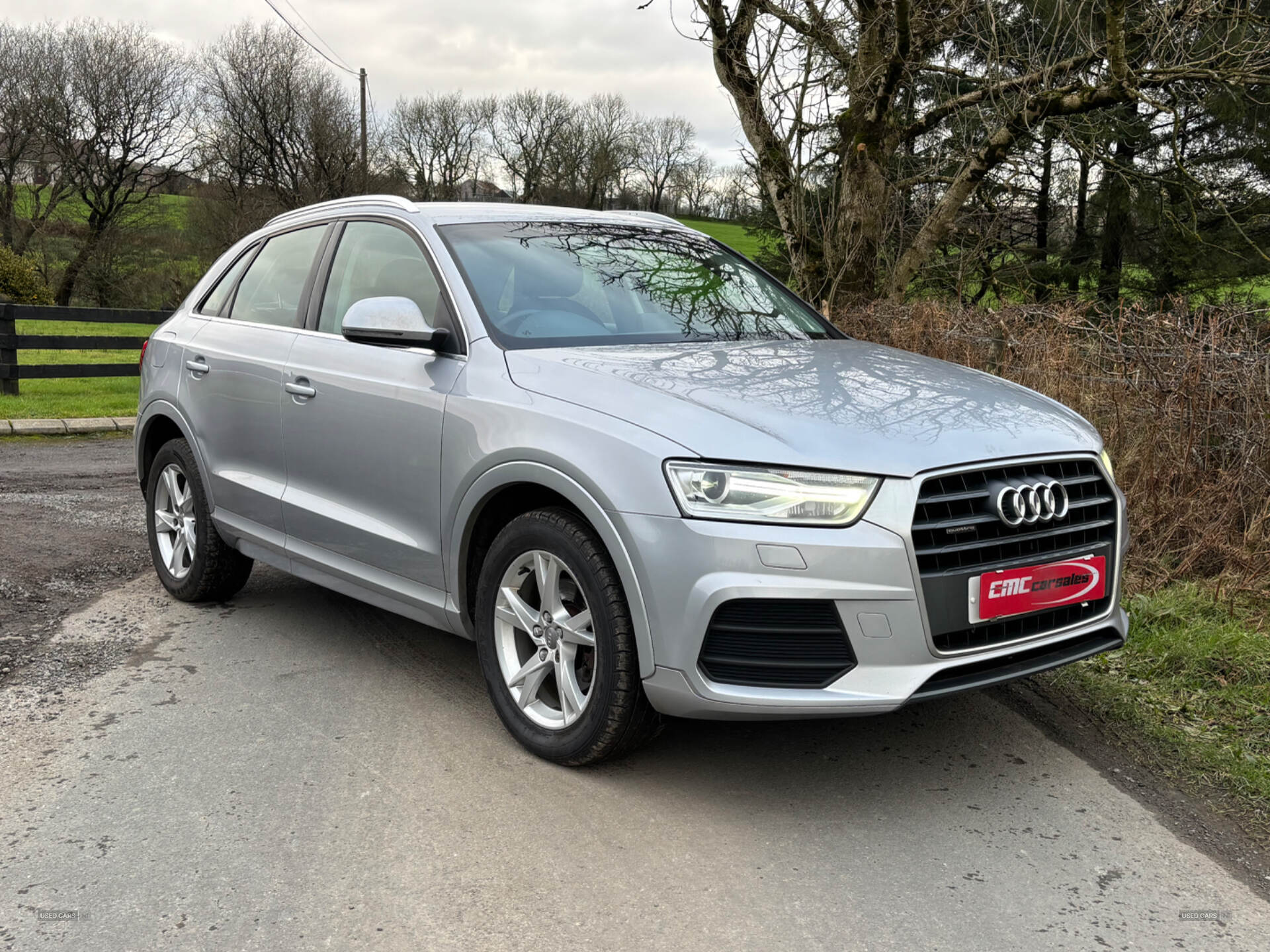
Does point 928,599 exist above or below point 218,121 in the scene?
below

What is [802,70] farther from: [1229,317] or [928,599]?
[928,599]

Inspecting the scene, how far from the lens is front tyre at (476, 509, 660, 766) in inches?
131

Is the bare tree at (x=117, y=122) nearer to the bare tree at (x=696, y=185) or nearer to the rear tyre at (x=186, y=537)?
the bare tree at (x=696, y=185)

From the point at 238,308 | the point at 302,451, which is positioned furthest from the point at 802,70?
the point at 302,451

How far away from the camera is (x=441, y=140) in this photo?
2079 inches

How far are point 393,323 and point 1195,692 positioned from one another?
10.7ft

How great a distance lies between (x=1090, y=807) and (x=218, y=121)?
1839 inches

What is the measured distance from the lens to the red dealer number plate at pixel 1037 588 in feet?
10.5

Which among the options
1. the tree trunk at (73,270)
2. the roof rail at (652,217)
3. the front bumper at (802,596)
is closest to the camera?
the front bumper at (802,596)

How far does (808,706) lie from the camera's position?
3102mm

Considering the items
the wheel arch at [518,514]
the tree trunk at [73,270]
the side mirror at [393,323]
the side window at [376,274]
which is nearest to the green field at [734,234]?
the side window at [376,274]

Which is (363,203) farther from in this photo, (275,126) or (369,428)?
(275,126)

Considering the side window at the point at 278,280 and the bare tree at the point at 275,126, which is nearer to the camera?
the side window at the point at 278,280

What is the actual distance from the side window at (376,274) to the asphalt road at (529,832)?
1.48 meters
